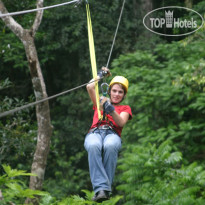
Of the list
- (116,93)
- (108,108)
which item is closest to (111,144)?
(108,108)

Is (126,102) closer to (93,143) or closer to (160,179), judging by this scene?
(160,179)

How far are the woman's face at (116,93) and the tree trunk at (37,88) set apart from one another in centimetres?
231

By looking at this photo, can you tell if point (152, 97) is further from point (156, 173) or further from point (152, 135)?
point (156, 173)

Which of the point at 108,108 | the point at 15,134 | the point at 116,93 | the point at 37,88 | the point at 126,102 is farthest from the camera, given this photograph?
the point at 126,102

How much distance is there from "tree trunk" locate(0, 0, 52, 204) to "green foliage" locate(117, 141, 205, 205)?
1244mm

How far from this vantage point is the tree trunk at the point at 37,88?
5559 millimetres

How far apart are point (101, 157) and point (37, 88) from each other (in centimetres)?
267

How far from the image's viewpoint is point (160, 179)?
5.68 m

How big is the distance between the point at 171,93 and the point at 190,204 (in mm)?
2032

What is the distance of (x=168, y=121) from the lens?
6.96m

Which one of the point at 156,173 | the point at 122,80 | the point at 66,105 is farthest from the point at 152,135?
the point at 66,105

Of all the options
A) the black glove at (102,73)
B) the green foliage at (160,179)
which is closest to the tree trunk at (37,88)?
the green foliage at (160,179)

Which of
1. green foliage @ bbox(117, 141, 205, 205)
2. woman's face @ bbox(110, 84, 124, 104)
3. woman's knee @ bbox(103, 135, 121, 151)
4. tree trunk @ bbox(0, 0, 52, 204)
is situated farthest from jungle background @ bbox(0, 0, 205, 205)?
woman's face @ bbox(110, 84, 124, 104)

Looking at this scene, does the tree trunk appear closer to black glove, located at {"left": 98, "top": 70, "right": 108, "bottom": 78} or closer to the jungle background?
the jungle background
